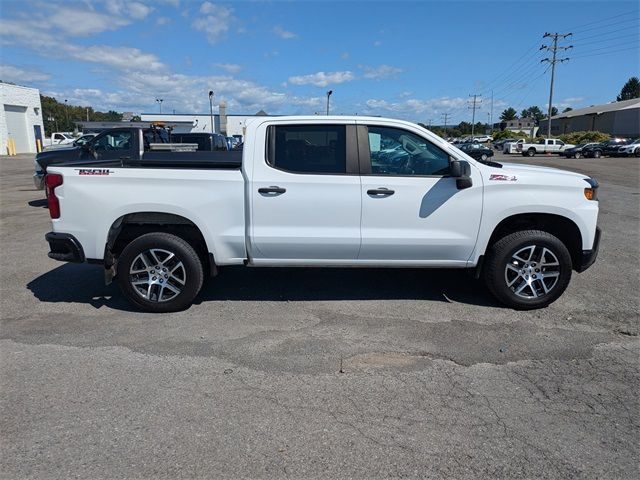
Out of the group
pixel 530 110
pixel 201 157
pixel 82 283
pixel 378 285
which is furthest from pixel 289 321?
pixel 530 110

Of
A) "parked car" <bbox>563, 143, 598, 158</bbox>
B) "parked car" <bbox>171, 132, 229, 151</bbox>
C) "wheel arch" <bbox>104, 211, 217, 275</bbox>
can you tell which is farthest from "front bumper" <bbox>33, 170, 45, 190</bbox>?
"parked car" <bbox>563, 143, 598, 158</bbox>

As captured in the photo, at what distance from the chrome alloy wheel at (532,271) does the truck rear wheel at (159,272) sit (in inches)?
129

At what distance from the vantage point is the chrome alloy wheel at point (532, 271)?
4988 millimetres

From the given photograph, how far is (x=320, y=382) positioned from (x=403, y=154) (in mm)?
2536

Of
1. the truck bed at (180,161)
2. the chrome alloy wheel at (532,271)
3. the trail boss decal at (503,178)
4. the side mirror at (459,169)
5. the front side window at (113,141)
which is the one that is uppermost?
the front side window at (113,141)

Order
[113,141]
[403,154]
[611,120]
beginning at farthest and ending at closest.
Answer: [611,120] → [113,141] → [403,154]

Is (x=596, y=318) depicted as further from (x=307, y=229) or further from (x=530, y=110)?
(x=530, y=110)

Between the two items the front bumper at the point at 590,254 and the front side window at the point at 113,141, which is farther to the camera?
the front side window at the point at 113,141

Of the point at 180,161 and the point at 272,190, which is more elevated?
the point at 180,161

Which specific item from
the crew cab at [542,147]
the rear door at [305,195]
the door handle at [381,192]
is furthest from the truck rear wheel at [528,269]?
the crew cab at [542,147]

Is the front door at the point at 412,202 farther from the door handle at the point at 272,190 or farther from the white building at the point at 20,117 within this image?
the white building at the point at 20,117

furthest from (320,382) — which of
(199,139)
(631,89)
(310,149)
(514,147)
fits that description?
(631,89)

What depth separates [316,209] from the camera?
4.79m

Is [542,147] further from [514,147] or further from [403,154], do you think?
[403,154]
